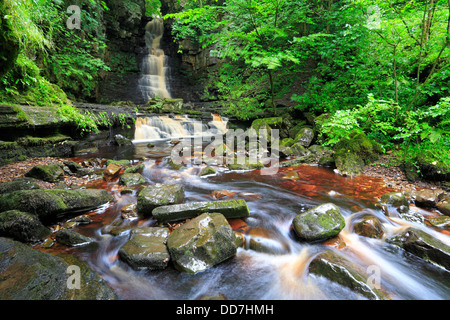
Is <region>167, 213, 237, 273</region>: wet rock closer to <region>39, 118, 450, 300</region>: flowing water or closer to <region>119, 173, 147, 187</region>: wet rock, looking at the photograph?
<region>39, 118, 450, 300</region>: flowing water

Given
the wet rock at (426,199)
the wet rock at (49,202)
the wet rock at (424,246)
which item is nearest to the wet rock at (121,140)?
the wet rock at (49,202)

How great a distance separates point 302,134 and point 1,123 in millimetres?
8913

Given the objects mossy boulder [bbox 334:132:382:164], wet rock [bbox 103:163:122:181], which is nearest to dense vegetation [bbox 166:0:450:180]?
mossy boulder [bbox 334:132:382:164]

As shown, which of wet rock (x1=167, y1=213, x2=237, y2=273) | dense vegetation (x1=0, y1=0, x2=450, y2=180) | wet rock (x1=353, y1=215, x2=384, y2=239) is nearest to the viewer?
wet rock (x1=167, y1=213, x2=237, y2=273)

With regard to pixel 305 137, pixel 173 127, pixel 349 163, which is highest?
pixel 173 127

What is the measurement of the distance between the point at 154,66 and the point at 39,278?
75.5ft

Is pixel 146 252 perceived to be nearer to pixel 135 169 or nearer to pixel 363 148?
pixel 135 169

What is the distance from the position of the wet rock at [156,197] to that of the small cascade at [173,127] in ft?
24.6

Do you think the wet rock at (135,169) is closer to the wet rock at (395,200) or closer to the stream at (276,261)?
the stream at (276,261)

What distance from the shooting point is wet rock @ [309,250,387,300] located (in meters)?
1.78

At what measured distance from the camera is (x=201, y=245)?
2156mm

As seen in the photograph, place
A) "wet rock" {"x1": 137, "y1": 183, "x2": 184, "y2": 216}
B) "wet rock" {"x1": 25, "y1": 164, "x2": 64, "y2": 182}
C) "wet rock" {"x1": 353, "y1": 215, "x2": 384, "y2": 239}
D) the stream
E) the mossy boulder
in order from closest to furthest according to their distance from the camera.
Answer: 1. the stream
2. "wet rock" {"x1": 353, "y1": 215, "x2": 384, "y2": 239}
3. "wet rock" {"x1": 137, "y1": 183, "x2": 184, "y2": 216}
4. "wet rock" {"x1": 25, "y1": 164, "x2": 64, "y2": 182}
5. the mossy boulder

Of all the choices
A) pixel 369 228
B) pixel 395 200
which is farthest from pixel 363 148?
pixel 369 228
